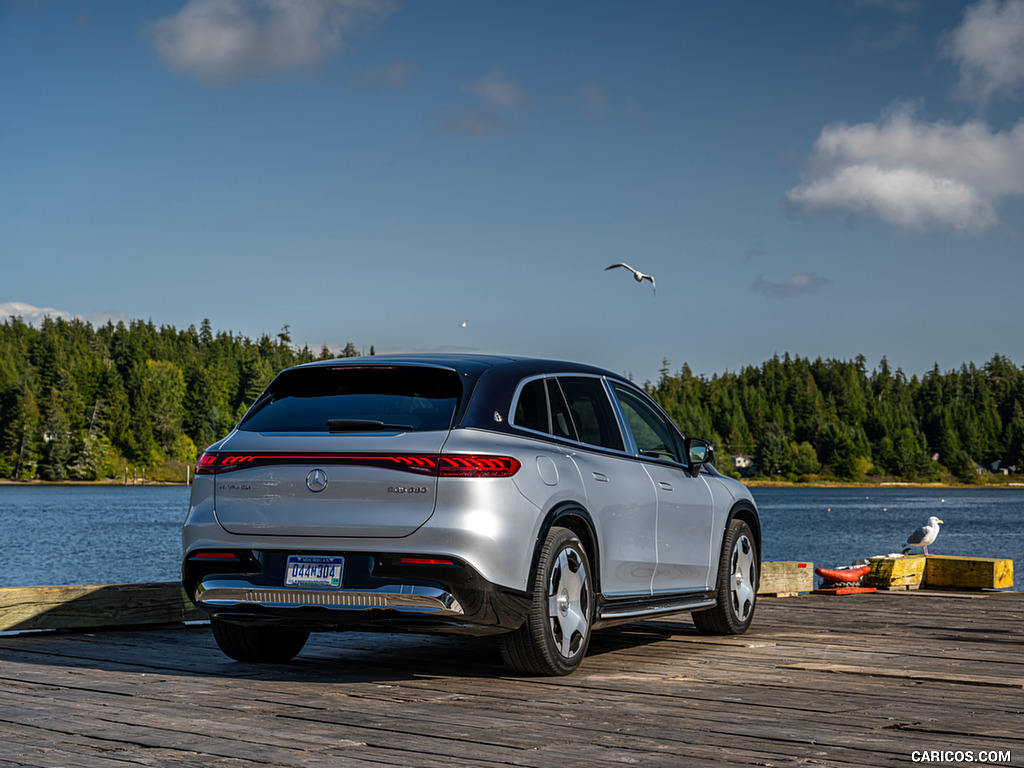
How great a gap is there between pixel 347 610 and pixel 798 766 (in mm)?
2580

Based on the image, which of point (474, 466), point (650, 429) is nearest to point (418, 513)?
point (474, 466)

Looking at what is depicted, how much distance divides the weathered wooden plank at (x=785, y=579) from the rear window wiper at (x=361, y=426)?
22.5 ft

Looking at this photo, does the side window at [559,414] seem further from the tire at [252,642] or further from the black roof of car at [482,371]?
the tire at [252,642]

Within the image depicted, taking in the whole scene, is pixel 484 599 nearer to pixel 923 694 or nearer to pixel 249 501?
pixel 249 501

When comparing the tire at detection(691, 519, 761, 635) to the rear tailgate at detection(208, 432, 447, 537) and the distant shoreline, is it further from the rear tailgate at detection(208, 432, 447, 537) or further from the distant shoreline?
the distant shoreline

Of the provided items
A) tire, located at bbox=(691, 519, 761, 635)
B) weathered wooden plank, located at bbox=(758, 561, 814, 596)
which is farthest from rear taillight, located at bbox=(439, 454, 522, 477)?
weathered wooden plank, located at bbox=(758, 561, 814, 596)

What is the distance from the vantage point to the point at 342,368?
668 cm

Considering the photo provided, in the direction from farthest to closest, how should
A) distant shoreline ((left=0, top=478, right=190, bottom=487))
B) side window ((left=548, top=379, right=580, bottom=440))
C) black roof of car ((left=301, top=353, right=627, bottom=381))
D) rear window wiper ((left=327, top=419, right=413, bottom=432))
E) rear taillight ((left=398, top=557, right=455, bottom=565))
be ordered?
distant shoreline ((left=0, top=478, right=190, bottom=487)) → side window ((left=548, top=379, right=580, bottom=440)) → black roof of car ((left=301, top=353, right=627, bottom=381)) → rear window wiper ((left=327, top=419, right=413, bottom=432)) → rear taillight ((left=398, top=557, right=455, bottom=565))

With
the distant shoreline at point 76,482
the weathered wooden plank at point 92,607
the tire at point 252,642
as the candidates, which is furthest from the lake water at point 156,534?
the tire at point 252,642

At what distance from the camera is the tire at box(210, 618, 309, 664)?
275 inches

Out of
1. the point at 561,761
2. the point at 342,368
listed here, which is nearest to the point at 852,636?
the point at 342,368

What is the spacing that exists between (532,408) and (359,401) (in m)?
1.01

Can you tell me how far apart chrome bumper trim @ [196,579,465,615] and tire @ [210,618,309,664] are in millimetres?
628

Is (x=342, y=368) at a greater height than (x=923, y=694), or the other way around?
(x=342, y=368)
